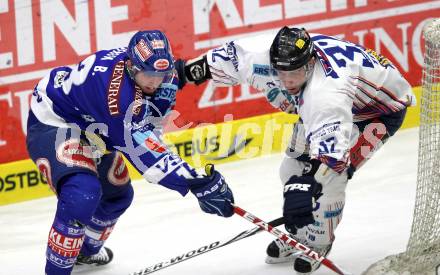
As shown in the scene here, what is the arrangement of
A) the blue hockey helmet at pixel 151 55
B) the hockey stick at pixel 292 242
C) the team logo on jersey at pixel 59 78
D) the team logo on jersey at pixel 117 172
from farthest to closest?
the team logo on jersey at pixel 117 172
the team logo on jersey at pixel 59 78
the hockey stick at pixel 292 242
the blue hockey helmet at pixel 151 55

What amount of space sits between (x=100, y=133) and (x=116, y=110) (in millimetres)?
275

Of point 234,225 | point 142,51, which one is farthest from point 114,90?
point 234,225

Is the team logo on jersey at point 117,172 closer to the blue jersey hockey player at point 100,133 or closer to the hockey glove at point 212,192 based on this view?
the blue jersey hockey player at point 100,133

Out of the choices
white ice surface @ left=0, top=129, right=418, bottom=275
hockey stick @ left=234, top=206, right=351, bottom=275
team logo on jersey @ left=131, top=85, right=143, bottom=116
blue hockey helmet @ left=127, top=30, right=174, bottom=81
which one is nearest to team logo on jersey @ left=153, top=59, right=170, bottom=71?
blue hockey helmet @ left=127, top=30, right=174, bottom=81

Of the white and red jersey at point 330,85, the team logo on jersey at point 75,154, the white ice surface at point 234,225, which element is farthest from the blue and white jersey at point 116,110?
the white ice surface at point 234,225

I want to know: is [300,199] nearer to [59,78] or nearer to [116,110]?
[116,110]

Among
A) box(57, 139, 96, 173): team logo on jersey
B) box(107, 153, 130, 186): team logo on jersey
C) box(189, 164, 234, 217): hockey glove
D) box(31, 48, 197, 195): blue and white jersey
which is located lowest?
box(107, 153, 130, 186): team logo on jersey

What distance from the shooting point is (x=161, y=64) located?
4.44m

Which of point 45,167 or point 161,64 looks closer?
point 161,64

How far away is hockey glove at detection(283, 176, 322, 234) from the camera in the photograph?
14.1ft

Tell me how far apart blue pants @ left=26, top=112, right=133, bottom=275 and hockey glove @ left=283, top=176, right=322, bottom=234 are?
835mm

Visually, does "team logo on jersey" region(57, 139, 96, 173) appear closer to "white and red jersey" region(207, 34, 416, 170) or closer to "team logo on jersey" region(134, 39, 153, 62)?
"team logo on jersey" region(134, 39, 153, 62)

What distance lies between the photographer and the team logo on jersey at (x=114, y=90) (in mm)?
4453

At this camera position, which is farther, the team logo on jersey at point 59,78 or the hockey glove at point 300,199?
the team logo on jersey at point 59,78
